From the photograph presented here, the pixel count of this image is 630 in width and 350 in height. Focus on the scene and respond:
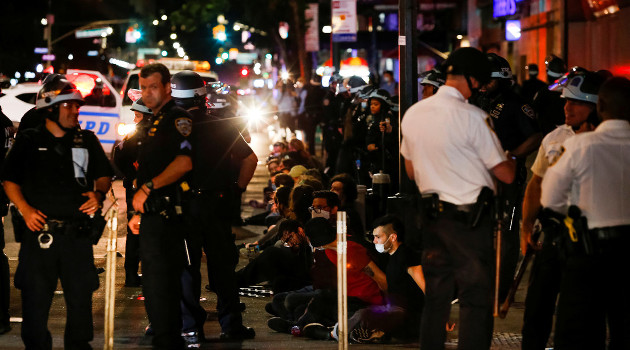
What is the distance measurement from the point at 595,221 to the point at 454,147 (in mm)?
899

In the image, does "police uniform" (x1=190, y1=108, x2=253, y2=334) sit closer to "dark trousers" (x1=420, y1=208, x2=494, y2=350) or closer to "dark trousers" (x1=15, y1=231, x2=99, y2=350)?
"dark trousers" (x1=15, y1=231, x2=99, y2=350)

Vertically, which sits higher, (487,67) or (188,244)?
(487,67)

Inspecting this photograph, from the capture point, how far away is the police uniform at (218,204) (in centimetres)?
741

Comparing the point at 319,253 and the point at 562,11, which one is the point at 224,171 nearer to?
the point at 319,253

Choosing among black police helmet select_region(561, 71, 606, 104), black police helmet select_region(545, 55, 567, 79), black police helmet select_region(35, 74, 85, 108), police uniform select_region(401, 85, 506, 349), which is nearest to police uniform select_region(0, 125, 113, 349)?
black police helmet select_region(35, 74, 85, 108)

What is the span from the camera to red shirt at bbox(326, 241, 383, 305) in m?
7.86

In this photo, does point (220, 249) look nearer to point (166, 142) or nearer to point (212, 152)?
point (212, 152)

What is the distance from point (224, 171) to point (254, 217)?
25.0 feet

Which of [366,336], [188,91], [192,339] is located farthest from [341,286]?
[188,91]

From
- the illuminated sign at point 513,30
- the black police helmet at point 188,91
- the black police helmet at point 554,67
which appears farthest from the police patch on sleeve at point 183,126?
the illuminated sign at point 513,30

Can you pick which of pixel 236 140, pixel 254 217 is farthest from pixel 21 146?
pixel 254 217

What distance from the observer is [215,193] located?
7.46 m

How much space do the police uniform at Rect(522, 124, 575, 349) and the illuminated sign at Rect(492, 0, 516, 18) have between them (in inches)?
750

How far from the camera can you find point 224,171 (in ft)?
24.7
